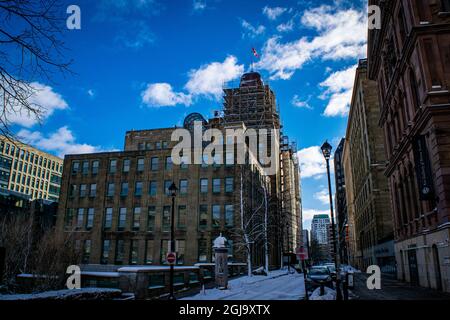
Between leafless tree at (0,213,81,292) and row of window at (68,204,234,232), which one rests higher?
row of window at (68,204,234,232)

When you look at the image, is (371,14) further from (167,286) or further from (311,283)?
(167,286)

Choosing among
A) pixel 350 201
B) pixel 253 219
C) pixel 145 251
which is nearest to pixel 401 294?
pixel 253 219

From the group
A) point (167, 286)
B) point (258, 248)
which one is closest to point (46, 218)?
point (258, 248)

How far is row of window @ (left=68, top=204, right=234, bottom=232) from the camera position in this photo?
149 feet

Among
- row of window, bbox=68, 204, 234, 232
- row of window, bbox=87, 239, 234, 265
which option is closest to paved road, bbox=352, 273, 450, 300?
row of window, bbox=87, 239, 234, 265

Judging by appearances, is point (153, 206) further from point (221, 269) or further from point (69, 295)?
point (69, 295)

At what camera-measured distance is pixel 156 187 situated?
4944cm

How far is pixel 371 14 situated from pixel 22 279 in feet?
126

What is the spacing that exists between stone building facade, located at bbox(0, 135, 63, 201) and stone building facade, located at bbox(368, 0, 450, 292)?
359 feet

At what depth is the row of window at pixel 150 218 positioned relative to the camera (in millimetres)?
45281

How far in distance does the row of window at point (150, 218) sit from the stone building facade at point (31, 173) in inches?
2713

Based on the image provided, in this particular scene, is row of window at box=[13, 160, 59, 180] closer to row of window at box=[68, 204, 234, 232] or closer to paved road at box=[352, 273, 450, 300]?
row of window at box=[68, 204, 234, 232]

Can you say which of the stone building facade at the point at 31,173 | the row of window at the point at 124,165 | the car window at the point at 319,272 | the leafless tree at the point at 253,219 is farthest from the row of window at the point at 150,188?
the stone building facade at the point at 31,173
